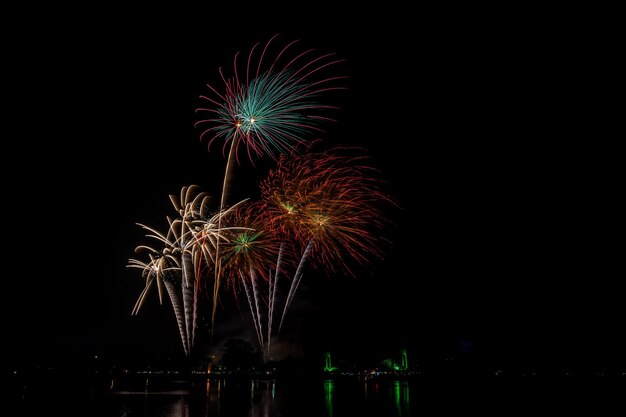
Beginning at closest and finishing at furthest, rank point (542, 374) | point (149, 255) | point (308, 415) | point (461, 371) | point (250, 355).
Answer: point (308, 415) → point (149, 255) → point (542, 374) → point (461, 371) → point (250, 355)

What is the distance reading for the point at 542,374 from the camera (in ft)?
297

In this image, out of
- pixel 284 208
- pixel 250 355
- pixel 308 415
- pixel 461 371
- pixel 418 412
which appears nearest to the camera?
pixel 308 415

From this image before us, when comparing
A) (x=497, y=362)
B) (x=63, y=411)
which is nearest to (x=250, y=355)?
(x=497, y=362)

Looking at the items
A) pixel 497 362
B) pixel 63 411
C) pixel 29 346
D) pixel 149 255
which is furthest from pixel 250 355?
pixel 63 411

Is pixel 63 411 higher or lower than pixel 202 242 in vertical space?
lower

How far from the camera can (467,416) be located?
17016 mm

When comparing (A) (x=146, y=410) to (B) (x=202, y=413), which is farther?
(A) (x=146, y=410)

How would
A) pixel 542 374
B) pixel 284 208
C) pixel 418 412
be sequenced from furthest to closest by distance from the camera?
pixel 542 374
pixel 284 208
pixel 418 412

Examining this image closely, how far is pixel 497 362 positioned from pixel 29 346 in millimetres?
87755

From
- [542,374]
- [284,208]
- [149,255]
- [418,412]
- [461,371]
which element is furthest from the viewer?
[461,371]

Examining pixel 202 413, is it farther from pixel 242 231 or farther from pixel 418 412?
Result: pixel 242 231

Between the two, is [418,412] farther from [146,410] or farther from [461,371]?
[461,371]

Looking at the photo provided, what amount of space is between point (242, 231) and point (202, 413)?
1082 cm

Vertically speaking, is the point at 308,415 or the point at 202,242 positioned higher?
the point at 202,242
